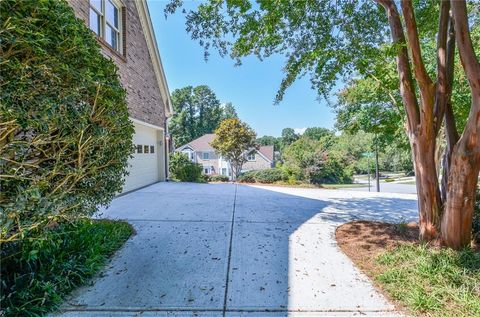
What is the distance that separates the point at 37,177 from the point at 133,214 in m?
3.67

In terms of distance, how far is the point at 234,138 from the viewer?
20.9 meters

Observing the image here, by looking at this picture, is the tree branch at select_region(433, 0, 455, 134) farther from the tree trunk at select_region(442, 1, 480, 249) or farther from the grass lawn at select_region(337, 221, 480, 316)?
the grass lawn at select_region(337, 221, 480, 316)

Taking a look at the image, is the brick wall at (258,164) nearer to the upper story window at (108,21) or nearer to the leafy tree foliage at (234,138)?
the leafy tree foliage at (234,138)

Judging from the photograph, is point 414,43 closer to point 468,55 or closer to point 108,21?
point 468,55

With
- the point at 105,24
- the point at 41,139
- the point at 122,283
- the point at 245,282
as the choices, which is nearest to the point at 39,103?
the point at 41,139

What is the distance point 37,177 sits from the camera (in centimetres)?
244

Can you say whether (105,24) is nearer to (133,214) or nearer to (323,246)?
(133,214)

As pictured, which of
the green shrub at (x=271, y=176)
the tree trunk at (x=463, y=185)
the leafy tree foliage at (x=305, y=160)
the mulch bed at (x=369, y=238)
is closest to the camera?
the tree trunk at (x=463, y=185)

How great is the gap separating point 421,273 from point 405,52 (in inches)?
123

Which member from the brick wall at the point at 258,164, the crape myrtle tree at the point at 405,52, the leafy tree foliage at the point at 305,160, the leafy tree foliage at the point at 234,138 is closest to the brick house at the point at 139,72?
the crape myrtle tree at the point at 405,52

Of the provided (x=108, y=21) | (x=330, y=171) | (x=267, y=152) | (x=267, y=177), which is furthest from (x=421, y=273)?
(x=267, y=152)

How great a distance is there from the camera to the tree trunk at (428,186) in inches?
158

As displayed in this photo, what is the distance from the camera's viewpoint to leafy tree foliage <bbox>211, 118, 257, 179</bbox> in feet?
68.4

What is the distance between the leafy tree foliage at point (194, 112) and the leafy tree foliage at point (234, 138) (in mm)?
27711
